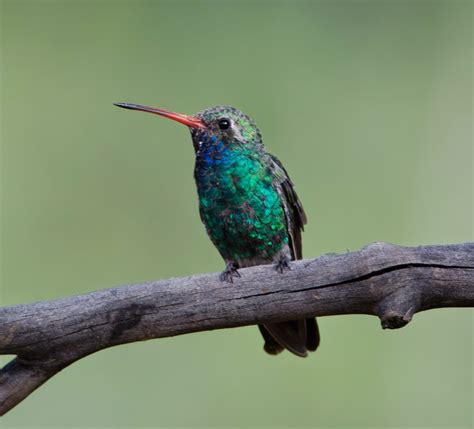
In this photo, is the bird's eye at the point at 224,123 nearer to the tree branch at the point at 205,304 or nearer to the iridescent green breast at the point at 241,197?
the iridescent green breast at the point at 241,197

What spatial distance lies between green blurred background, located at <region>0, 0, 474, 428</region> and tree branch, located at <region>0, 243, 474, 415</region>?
2591mm

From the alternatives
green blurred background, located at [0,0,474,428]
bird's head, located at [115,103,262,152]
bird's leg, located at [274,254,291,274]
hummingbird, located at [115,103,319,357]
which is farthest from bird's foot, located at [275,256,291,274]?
green blurred background, located at [0,0,474,428]

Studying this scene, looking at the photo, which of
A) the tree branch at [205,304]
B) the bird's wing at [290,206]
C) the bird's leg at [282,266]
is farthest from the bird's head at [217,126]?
the tree branch at [205,304]

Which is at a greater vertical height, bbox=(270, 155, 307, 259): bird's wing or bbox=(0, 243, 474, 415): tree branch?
bbox=(270, 155, 307, 259): bird's wing

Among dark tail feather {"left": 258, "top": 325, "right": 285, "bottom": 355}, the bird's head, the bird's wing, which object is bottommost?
dark tail feather {"left": 258, "top": 325, "right": 285, "bottom": 355}

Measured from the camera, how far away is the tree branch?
400cm

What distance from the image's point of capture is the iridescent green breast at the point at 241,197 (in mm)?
5246

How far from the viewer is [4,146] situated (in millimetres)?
8078

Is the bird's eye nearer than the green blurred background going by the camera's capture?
Yes

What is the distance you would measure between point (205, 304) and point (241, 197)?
1.23 m

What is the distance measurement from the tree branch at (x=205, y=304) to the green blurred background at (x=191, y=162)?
259cm

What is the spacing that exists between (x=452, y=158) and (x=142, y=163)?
290 cm

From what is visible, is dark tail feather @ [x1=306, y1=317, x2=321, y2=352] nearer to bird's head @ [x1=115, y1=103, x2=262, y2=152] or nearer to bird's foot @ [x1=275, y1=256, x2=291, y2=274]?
bird's foot @ [x1=275, y1=256, x2=291, y2=274]

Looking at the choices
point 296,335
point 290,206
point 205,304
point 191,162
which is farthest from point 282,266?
point 191,162
